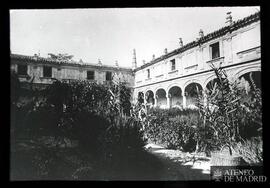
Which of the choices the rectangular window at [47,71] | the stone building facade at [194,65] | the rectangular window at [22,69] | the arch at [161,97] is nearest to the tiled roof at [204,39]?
the stone building facade at [194,65]

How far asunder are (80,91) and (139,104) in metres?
1.39

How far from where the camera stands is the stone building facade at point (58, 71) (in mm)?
3926

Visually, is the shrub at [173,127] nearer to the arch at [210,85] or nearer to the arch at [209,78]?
the arch at [210,85]

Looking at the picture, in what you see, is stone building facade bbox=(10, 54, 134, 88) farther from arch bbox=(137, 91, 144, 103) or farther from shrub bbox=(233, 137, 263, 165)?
shrub bbox=(233, 137, 263, 165)

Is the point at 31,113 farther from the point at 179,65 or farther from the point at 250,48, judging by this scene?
the point at 250,48

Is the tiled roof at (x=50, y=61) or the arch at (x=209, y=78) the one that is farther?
the arch at (x=209, y=78)

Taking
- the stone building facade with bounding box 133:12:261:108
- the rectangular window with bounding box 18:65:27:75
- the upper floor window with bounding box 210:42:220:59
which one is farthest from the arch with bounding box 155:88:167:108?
the rectangular window with bounding box 18:65:27:75

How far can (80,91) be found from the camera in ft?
13.5

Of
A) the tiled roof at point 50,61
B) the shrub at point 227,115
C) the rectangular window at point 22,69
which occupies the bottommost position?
the shrub at point 227,115

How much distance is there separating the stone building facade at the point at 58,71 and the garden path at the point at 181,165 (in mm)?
1815

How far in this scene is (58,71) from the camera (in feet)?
14.2

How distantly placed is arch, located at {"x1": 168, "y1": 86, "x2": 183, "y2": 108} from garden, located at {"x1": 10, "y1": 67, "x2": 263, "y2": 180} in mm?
288

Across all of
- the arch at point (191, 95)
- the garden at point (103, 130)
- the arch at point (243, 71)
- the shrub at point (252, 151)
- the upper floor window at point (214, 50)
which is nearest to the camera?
the shrub at point (252, 151)

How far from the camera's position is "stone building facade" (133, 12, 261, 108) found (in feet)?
13.3
